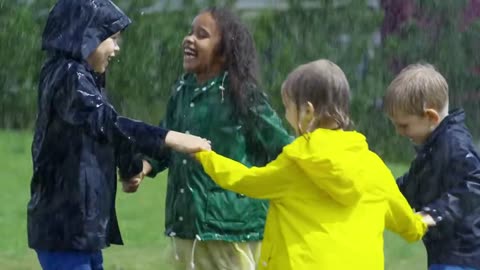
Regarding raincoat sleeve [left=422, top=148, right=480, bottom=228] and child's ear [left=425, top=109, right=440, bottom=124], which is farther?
child's ear [left=425, top=109, right=440, bottom=124]

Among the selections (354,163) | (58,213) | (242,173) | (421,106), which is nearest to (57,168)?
(58,213)

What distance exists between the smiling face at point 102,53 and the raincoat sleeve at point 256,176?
67 cm

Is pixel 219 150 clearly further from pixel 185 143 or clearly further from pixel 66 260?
pixel 66 260

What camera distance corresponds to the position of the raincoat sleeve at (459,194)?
15.6 feet

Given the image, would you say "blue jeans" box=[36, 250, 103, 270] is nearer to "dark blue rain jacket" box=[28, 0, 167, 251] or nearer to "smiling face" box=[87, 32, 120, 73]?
"dark blue rain jacket" box=[28, 0, 167, 251]

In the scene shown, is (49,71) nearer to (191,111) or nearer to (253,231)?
(191,111)

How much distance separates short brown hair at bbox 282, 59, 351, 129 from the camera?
4.36 metres

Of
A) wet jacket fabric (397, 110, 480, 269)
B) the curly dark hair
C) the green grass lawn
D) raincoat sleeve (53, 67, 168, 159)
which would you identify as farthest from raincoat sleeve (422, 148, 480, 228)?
the green grass lawn

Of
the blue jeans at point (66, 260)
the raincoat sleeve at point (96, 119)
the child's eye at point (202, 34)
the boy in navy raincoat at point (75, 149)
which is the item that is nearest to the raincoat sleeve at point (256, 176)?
the boy in navy raincoat at point (75, 149)

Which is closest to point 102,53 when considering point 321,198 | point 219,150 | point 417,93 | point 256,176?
point 219,150

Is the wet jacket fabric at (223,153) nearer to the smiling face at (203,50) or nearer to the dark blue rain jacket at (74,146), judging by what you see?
the smiling face at (203,50)

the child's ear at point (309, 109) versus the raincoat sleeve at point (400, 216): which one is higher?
the child's ear at point (309, 109)

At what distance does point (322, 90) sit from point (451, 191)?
0.76m

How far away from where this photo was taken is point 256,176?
170 inches
